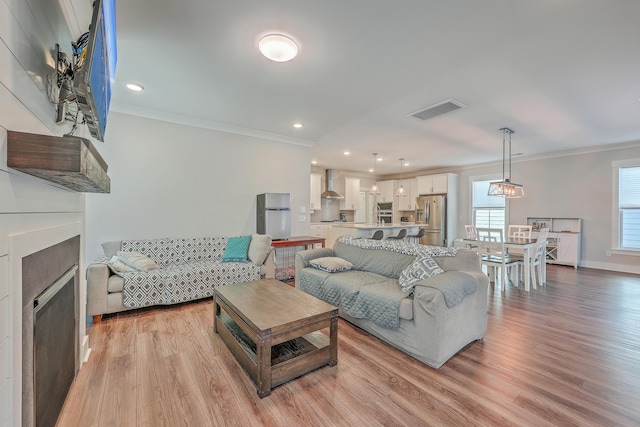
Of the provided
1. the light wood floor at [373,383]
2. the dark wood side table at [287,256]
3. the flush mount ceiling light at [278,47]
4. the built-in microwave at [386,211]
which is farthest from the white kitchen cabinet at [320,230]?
the flush mount ceiling light at [278,47]

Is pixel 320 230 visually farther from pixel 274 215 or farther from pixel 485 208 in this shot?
pixel 485 208

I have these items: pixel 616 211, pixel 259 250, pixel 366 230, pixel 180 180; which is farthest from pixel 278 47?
pixel 616 211

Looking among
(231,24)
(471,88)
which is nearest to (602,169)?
(471,88)

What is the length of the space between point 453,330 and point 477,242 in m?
2.73

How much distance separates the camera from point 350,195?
8.66 m

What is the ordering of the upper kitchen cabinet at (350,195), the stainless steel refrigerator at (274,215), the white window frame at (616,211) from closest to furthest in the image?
the stainless steel refrigerator at (274,215)
the white window frame at (616,211)
the upper kitchen cabinet at (350,195)

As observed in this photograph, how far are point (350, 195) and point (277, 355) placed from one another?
698 centimetres

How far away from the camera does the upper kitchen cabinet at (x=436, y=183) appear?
25.6 ft

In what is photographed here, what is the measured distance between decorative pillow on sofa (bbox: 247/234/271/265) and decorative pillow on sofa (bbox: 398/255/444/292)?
2.19 meters

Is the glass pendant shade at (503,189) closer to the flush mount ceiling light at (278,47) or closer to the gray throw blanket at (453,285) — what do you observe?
the gray throw blanket at (453,285)

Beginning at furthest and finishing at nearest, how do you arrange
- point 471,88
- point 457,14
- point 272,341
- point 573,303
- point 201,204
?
point 201,204 → point 573,303 → point 471,88 → point 457,14 → point 272,341

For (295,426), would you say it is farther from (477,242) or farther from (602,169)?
(602,169)

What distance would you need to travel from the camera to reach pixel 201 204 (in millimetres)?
4395

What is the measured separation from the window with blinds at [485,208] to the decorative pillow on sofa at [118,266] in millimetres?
7983
